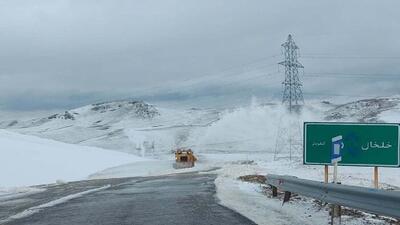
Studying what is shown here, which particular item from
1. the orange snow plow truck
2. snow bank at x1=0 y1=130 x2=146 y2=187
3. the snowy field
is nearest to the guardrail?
the snowy field

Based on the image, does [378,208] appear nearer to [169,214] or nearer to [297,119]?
[169,214]

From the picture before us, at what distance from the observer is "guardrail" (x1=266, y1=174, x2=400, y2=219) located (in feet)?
31.0

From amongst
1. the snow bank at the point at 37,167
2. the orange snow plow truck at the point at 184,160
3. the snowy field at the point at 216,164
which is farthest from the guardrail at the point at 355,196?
the orange snow plow truck at the point at 184,160

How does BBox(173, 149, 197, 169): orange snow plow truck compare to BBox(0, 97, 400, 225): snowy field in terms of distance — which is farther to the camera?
BBox(173, 149, 197, 169): orange snow plow truck

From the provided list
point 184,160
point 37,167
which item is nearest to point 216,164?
point 184,160

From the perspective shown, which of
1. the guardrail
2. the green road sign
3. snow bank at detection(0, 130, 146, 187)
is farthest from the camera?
snow bank at detection(0, 130, 146, 187)

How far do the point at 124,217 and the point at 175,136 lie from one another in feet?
588

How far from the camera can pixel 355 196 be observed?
1105 cm

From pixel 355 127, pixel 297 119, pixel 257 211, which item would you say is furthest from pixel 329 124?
pixel 297 119

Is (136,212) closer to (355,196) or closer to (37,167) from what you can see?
(355,196)

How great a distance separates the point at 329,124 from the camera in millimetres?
15281

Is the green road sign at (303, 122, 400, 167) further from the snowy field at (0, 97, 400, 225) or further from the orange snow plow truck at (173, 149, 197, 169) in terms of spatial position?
the orange snow plow truck at (173, 149, 197, 169)

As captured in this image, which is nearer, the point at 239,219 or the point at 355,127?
the point at 239,219

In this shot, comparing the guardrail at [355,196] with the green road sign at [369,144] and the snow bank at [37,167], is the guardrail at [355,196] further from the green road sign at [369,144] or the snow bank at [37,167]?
the snow bank at [37,167]
